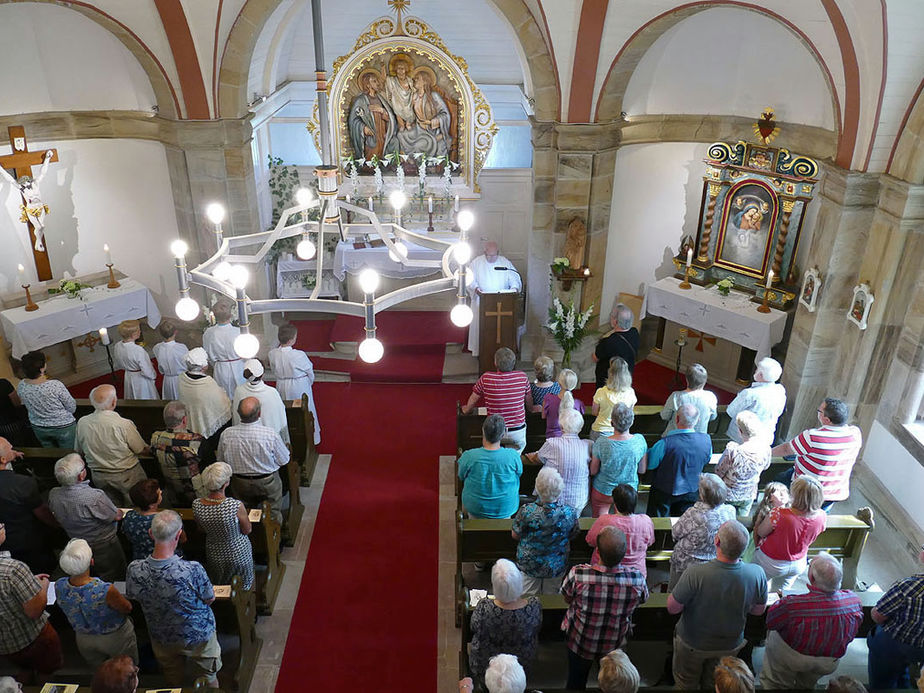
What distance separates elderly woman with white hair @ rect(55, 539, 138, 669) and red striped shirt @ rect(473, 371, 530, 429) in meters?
3.34

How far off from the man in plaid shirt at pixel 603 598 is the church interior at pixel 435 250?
44cm

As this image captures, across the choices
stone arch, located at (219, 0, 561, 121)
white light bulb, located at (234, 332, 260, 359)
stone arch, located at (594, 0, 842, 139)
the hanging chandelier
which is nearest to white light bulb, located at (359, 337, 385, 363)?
the hanging chandelier

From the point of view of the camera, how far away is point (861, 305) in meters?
7.53

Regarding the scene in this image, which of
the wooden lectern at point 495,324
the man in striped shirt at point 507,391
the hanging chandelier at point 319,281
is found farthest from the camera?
the wooden lectern at point 495,324

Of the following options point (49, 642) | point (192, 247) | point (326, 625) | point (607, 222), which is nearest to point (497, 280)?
point (607, 222)

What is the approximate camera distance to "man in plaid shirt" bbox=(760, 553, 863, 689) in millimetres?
4480

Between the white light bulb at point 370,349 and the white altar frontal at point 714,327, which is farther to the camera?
the white altar frontal at point 714,327

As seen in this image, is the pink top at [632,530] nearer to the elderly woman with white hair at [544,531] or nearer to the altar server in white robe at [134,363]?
the elderly woman with white hair at [544,531]

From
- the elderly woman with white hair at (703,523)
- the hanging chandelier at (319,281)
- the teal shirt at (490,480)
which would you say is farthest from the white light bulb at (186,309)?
the elderly woman with white hair at (703,523)

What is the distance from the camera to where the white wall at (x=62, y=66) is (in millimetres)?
9203

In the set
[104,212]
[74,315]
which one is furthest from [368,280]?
[104,212]

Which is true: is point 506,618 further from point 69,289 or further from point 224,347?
point 69,289

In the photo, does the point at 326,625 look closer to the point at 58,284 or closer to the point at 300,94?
the point at 58,284

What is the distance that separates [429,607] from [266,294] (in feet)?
19.0
